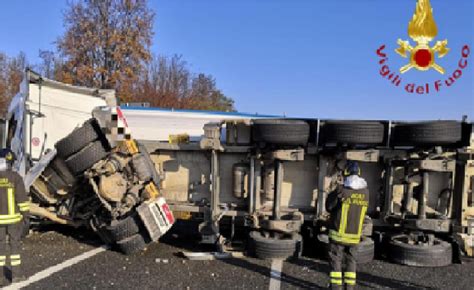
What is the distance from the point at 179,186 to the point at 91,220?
4.67 feet

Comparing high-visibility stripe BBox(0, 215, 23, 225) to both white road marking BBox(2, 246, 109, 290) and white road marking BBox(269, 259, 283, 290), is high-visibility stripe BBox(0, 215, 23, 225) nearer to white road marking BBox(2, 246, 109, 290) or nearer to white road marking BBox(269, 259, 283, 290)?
white road marking BBox(2, 246, 109, 290)

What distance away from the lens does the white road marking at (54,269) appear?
4.83 meters

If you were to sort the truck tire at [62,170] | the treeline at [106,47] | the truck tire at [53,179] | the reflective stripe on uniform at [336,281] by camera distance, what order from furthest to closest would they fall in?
the treeline at [106,47] < the truck tire at [53,179] < the truck tire at [62,170] < the reflective stripe on uniform at [336,281]

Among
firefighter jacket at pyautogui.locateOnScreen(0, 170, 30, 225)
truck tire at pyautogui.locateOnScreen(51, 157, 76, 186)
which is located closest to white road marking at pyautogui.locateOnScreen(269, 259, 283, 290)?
firefighter jacket at pyautogui.locateOnScreen(0, 170, 30, 225)

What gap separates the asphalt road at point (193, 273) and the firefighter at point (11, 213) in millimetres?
344

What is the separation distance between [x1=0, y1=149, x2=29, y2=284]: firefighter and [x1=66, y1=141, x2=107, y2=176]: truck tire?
0.86 m

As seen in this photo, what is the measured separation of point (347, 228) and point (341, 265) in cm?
42

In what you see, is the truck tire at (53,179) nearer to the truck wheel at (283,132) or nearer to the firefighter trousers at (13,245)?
the firefighter trousers at (13,245)

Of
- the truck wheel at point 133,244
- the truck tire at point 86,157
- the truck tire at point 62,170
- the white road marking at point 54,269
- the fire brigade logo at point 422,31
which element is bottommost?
the white road marking at point 54,269

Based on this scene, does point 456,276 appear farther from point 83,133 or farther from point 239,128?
point 83,133

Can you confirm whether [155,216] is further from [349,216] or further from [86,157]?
[349,216]

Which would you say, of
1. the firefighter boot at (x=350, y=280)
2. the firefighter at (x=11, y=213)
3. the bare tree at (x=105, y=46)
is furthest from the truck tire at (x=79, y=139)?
the bare tree at (x=105, y=46)

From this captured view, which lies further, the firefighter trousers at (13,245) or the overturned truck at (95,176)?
the overturned truck at (95,176)

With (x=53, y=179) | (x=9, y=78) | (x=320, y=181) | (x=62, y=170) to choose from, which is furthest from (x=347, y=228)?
(x=9, y=78)
